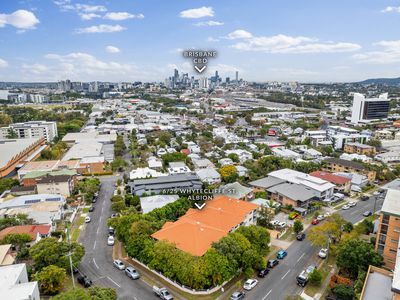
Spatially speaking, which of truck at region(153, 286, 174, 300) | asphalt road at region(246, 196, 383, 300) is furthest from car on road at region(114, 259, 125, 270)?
asphalt road at region(246, 196, 383, 300)

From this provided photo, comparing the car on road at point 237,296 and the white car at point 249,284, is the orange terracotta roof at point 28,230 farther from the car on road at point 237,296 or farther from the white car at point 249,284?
the white car at point 249,284

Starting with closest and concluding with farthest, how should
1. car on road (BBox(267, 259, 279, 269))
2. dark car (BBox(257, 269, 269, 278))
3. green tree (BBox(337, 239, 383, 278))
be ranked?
green tree (BBox(337, 239, 383, 278))
dark car (BBox(257, 269, 269, 278))
car on road (BBox(267, 259, 279, 269))

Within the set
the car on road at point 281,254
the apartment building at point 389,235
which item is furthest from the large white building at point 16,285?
the apartment building at point 389,235

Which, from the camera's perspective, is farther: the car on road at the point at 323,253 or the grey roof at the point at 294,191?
the grey roof at the point at 294,191

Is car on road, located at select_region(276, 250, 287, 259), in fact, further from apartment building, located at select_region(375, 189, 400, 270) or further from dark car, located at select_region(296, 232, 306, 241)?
apartment building, located at select_region(375, 189, 400, 270)

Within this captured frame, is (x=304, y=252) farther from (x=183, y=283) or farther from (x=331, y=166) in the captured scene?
(x=331, y=166)

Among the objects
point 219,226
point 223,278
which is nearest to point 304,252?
point 219,226
